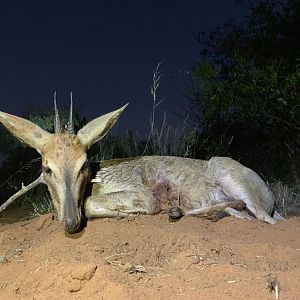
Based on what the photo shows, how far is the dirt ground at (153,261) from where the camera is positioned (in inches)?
158

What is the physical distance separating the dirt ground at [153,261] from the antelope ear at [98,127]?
3.44ft

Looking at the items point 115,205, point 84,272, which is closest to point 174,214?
point 115,205

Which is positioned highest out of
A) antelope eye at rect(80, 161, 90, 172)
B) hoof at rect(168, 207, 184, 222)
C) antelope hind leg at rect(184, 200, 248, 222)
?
antelope eye at rect(80, 161, 90, 172)

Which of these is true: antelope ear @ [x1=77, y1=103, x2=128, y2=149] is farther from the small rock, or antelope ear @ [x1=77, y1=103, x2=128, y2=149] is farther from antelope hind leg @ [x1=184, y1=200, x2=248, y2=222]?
the small rock

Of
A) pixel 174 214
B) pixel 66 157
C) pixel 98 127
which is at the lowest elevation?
pixel 174 214

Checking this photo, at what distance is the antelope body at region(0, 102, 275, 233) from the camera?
6.28 metres

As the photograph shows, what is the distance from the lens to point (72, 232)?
571cm

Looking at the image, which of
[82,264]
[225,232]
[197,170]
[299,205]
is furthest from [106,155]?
[82,264]

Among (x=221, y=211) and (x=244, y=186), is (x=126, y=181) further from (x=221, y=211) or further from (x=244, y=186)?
(x=244, y=186)

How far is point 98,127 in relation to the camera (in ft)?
22.6

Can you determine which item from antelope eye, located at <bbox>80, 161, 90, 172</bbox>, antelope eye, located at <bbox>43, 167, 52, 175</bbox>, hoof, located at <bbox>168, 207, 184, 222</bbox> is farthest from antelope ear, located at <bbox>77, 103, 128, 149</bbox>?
hoof, located at <bbox>168, 207, 184, 222</bbox>

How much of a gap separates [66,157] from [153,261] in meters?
2.06

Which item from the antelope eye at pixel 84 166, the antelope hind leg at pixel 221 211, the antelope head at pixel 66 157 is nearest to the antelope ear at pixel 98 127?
the antelope head at pixel 66 157

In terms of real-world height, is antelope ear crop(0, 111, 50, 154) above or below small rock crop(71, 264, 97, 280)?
above
